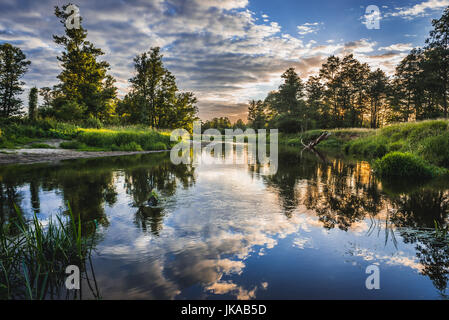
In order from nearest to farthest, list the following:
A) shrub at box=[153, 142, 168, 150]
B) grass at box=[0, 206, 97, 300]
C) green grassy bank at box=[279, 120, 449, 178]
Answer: grass at box=[0, 206, 97, 300] < green grassy bank at box=[279, 120, 449, 178] < shrub at box=[153, 142, 168, 150]

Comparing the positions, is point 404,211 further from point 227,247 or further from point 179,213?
point 179,213

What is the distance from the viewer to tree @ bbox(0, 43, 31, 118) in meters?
34.9

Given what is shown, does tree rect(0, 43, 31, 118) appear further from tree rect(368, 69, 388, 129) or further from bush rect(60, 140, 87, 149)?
tree rect(368, 69, 388, 129)

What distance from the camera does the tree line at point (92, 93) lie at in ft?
88.2

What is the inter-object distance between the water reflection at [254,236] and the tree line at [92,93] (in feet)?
69.9

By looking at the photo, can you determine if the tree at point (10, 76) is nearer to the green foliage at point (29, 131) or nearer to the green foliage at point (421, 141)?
the green foliage at point (29, 131)

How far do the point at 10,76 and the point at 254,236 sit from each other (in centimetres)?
4872

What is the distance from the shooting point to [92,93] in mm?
29312

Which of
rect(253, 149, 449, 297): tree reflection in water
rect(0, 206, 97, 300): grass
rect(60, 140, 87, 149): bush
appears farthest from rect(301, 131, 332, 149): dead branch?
rect(0, 206, 97, 300): grass

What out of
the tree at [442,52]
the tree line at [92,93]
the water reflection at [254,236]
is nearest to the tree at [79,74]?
the tree line at [92,93]

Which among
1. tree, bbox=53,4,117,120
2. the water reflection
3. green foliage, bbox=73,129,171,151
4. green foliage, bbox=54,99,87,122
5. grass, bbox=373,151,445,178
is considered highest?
tree, bbox=53,4,117,120

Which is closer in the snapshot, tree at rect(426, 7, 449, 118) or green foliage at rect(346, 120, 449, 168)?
green foliage at rect(346, 120, 449, 168)

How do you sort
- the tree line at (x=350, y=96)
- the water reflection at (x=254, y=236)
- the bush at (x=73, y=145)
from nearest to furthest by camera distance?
the water reflection at (x=254, y=236), the bush at (x=73, y=145), the tree line at (x=350, y=96)

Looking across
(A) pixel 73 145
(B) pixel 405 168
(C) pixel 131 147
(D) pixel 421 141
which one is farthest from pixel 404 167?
(A) pixel 73 145
